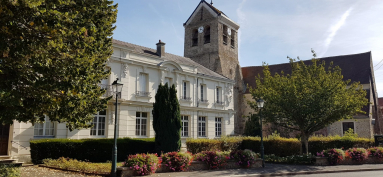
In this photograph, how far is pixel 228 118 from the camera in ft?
86.3

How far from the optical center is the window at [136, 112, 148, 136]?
1920 centimetres

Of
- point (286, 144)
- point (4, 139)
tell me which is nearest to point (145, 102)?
point (4, 139)

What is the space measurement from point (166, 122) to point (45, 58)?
895 cm

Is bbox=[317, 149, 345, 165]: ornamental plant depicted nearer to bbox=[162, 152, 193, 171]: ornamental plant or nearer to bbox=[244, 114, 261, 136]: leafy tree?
bbox=[162, 152, 193, 171]: ornamental plant

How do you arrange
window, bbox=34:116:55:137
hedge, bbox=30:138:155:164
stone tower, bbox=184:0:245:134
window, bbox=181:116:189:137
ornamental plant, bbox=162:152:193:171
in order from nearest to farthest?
ornamental plant, bbox=162:152:193:171
hedge, bbox=30:138:155:164
window, bbox=34:116:55:137
window, bbox=181:116:189:137
stone tower, bbox=184:0:245:134

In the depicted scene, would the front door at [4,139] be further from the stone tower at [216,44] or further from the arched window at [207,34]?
the arched window at [207,34]

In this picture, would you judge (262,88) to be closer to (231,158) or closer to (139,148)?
(231,158)

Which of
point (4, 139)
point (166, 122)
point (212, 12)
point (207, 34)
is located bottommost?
point (4, 139)

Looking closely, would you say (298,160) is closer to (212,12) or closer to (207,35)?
(207,35)

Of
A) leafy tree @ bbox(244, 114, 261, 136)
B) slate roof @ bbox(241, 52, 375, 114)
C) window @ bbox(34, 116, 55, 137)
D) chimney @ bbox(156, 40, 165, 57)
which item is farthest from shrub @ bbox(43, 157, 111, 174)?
slate roof @ bbox(241, 52, 375, 114)

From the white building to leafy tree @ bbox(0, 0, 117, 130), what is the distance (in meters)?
7.07

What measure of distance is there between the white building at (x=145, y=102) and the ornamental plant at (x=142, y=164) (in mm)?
6181

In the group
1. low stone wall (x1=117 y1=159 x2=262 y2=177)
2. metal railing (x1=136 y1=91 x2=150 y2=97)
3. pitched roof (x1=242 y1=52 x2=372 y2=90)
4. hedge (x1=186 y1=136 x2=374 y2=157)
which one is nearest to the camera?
low stone wall (x1=117 y1=159 x2=262 y2=177)

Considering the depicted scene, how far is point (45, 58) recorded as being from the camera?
23.1 ft
